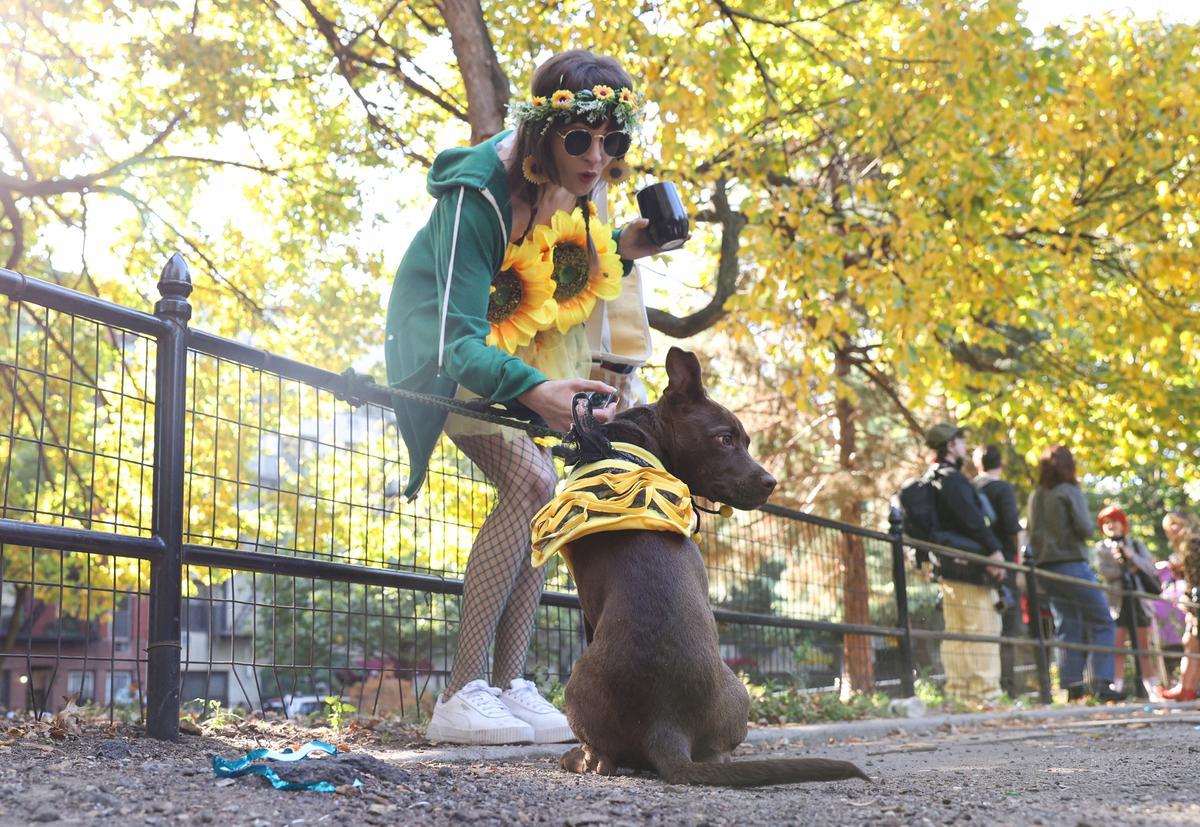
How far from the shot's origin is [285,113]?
13.2m

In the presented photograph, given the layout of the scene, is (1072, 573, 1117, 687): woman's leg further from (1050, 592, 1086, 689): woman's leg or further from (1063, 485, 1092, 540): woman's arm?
(1063, 485, 1092, 540): woman's arm

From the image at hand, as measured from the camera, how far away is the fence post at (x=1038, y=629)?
10570 millimetres

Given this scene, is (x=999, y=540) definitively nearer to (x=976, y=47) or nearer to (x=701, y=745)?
(x=976, y=47)

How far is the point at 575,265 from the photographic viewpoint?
417cm

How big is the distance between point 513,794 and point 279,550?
84.4 inches

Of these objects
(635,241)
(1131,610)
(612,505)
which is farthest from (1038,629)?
(612,505)

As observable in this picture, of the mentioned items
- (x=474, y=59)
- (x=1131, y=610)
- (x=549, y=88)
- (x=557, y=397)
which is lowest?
(x=1131, y=610)

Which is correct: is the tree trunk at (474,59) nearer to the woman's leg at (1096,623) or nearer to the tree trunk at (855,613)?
the tree trunk at (855,613)

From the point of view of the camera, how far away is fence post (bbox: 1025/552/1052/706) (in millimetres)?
10570

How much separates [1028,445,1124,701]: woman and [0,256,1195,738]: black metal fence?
35 centimetres

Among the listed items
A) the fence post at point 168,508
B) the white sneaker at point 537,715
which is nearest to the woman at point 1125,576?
the white sneaker at point 537,715

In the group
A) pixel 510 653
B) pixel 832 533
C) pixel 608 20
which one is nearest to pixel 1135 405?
pixel 832 533

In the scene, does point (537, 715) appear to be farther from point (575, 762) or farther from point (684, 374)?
point (684, 374)

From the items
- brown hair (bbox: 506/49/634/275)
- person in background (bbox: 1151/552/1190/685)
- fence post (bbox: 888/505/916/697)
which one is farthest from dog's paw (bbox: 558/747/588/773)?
person in background (bbox: 1151/552/1190/685)
